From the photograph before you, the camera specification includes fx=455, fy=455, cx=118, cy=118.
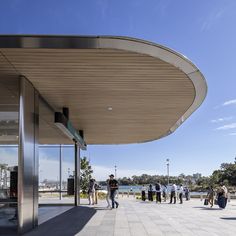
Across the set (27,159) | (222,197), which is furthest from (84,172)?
(27,159)

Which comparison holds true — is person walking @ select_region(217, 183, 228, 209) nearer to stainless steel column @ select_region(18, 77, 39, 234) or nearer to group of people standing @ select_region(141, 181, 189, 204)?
group of people standing @ select_region(141, 181, 189, 204)

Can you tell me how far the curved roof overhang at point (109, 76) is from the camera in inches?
373

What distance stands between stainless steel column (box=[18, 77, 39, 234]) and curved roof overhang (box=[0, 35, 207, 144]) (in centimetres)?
56

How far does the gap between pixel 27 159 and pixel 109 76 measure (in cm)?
313

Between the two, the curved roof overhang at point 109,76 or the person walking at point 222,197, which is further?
the person walking at point 222,197

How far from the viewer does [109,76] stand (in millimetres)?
12117

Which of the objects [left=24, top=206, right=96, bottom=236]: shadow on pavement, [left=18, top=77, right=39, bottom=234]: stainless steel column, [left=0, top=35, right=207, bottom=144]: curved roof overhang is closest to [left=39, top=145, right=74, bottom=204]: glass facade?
[left=0, top=35, right=207, bottom=144]: curved roof overhang

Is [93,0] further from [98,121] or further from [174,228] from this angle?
[98,121]

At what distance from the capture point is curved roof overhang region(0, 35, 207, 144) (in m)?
9.48

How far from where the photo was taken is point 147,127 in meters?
Result: 23.1

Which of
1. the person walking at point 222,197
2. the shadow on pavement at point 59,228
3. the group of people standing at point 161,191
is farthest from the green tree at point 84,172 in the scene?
the shadow on pavement at point 59,228

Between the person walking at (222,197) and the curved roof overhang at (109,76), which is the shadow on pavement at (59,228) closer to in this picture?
the curved roof overhang at (109,76)

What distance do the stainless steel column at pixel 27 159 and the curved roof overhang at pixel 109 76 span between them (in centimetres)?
56

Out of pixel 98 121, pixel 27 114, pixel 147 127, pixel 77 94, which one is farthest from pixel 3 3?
pixel 147 127
